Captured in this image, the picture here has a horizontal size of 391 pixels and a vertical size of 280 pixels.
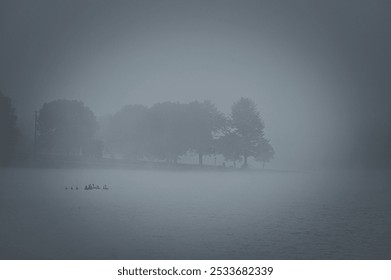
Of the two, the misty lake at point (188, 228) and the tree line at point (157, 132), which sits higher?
the tree line at point (157, 132)

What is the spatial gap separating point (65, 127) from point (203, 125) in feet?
104

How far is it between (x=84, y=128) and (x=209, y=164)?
33.2 meters

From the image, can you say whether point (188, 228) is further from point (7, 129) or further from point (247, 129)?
point (247, 129)

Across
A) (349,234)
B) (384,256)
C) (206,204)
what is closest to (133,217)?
(206,204)

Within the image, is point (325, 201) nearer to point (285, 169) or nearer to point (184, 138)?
point (184, 138)

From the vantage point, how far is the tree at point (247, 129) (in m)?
88.2

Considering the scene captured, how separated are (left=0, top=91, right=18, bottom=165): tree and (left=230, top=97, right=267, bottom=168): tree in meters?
46.9

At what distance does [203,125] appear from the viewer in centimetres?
9138

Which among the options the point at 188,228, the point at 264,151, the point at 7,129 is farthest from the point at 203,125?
the point at 188,228

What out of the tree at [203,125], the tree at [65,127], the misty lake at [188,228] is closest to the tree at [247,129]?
the tree at [203,125]

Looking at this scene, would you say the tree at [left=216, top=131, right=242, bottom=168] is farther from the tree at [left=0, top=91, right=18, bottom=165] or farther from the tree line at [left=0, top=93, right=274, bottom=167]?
the tree at [left=0, top=91, right=18, bottom=165]

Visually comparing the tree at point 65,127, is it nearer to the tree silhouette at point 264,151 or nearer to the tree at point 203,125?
the tree at point 203,125

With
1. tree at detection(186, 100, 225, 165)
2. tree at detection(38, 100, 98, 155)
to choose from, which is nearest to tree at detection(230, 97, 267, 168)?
tree at detection(186, 100, 225, 165)

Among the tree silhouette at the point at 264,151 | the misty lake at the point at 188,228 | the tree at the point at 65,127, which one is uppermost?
the tree at the point at 65,127
